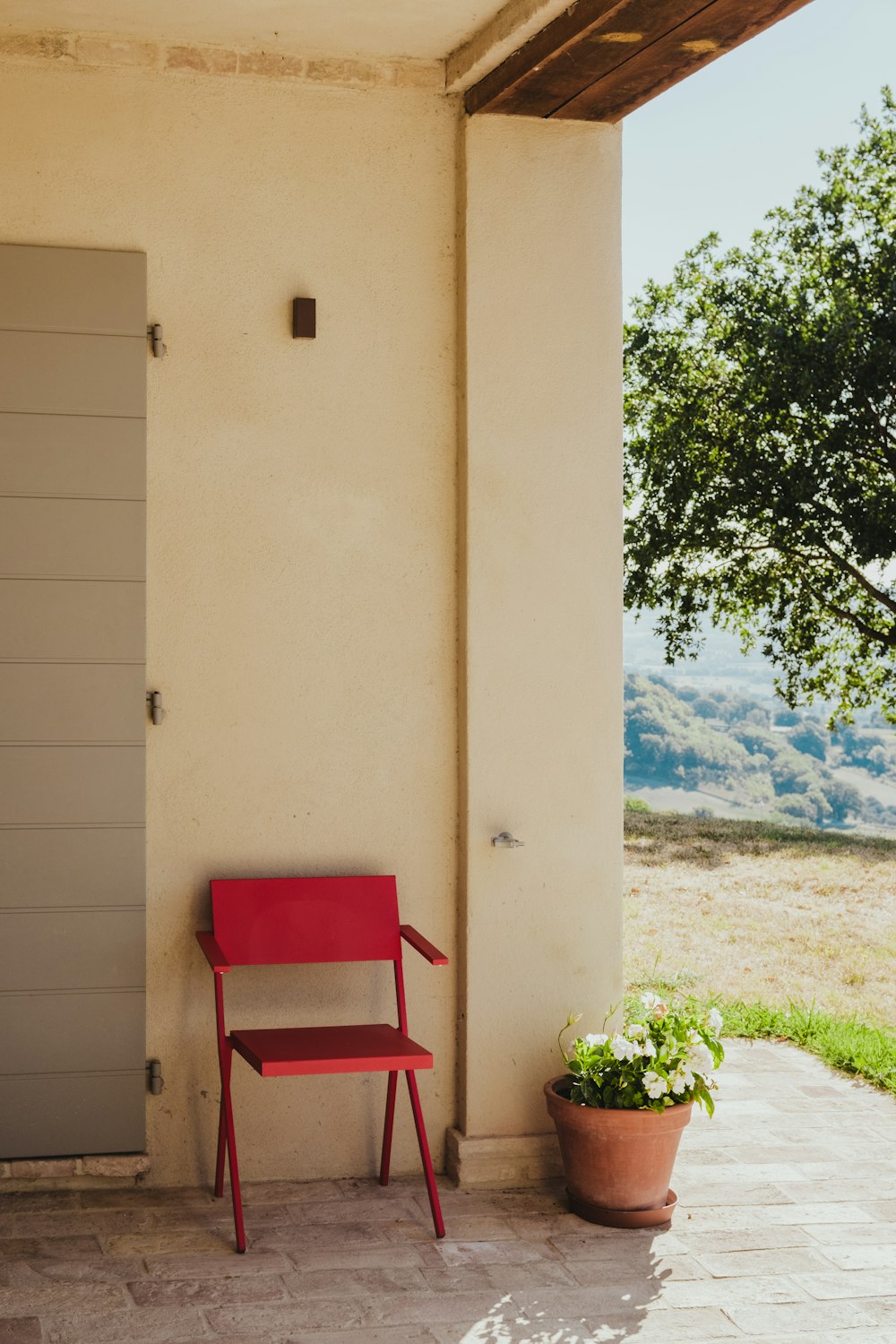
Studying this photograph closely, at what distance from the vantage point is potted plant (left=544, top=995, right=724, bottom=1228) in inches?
138

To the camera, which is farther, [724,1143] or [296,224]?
[724,1143]

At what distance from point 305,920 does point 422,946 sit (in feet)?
1.17

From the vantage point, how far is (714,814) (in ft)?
36.1

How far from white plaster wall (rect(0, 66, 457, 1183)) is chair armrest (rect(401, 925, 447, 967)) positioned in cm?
15

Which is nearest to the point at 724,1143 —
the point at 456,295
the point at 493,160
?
the point at 456,295

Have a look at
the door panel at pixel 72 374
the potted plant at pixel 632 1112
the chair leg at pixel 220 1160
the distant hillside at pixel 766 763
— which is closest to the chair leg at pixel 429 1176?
the potted plant at pixel 632 1112

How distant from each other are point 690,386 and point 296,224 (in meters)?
7.00

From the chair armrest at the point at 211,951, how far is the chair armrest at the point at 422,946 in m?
0.54

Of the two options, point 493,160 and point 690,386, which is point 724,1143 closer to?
point 493,160

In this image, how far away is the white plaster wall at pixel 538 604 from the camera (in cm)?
389

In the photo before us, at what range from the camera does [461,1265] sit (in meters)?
3.26

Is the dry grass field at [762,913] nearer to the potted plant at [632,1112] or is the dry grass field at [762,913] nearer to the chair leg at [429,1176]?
the potted plant at [632,1112]

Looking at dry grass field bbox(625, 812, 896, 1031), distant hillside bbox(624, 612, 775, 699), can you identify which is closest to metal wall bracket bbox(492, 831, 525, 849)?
dry grass field bbox(625, 812, 896, 1031)

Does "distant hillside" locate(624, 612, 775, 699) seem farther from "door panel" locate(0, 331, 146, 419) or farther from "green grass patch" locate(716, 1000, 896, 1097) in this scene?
"door panel" locate(0, 331, 146, 419)
